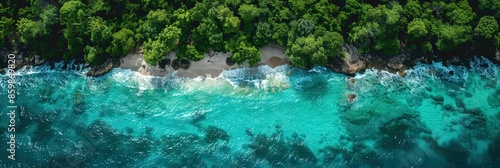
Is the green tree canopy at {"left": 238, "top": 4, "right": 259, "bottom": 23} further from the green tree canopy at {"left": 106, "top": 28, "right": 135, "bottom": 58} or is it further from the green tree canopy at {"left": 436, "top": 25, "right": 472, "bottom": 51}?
the green tree canopy at {"left": 436, "top": 25, "right": 472, "bottom": 51}

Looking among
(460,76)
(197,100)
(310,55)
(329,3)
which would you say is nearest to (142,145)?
(197,100)

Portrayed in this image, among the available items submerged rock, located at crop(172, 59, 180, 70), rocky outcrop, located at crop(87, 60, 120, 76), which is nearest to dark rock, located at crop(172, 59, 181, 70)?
submerged rock, located at crop(172, 59, 180, 70)

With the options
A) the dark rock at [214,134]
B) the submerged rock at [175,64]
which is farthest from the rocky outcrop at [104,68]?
the dark rock at [214,134]

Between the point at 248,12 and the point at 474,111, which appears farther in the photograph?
the point at 474,111

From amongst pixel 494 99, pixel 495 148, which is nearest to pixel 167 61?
pixel 494 99

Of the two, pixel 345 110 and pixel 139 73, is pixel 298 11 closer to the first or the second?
pixel 345 110

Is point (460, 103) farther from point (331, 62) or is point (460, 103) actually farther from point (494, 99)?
point (331, 62)

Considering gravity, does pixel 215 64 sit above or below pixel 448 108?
below
